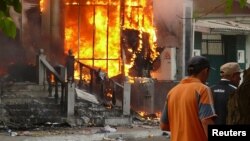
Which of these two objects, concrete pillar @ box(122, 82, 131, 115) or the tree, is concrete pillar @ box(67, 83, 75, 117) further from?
the tree

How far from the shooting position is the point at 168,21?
22984 millimetres

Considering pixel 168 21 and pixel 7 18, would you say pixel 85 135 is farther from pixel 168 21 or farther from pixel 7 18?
pixel 7 18

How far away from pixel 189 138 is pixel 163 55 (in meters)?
18.5

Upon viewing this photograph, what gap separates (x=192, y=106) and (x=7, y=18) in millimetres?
2306

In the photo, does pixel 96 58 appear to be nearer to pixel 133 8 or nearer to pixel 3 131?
pixel 133 8

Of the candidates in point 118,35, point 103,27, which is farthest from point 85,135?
point 103,27

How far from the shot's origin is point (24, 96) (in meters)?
17.0

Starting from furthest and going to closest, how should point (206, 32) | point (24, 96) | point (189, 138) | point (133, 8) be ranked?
point (206, 32) < point (133, 8) < point (24, 96) < point (189, 138)

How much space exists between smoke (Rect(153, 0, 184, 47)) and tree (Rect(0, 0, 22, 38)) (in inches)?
772

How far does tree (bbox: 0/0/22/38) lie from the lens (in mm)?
3205

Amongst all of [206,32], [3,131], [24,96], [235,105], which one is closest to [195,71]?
[235,105]

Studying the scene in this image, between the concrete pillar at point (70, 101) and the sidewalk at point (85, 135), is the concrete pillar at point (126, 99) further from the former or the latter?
the concrete pillar at point (70, 101)

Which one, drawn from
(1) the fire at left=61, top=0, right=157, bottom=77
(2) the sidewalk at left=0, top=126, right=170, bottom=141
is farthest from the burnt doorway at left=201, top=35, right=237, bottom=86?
(2) the sidewalk at left=0, top=126, right=170, bottom=141

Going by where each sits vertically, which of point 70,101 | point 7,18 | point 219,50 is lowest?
point 70,101
